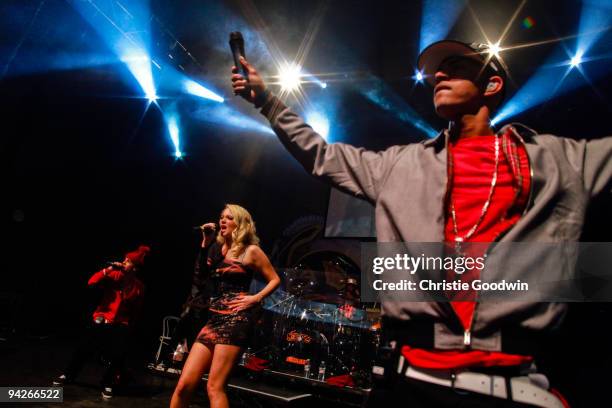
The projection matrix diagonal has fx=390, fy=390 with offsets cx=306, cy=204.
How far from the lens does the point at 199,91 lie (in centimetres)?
895

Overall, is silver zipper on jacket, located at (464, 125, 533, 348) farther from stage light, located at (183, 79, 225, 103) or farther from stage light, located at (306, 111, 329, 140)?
stage light, located at (183, 79, 225, 103)

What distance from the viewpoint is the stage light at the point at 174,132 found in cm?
991

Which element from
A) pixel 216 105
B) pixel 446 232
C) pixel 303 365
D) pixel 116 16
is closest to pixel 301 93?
pixel 216 105

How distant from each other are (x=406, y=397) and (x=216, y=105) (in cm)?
920

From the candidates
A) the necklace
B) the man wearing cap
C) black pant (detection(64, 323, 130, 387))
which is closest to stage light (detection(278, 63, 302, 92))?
black pant (detection(64, 323, 130, 387))

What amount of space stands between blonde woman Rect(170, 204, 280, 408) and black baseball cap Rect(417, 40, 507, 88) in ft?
8.81

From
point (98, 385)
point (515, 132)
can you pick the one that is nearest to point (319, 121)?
point (98, 385)

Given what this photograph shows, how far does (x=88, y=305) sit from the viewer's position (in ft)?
36.0

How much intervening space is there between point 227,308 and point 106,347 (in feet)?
11.4

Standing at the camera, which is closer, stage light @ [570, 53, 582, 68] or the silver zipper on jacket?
the silver zipper on jacket

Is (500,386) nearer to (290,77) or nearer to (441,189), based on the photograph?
(441,189)

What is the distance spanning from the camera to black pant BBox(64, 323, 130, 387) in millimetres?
5594

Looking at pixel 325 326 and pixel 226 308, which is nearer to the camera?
pixel 226 308

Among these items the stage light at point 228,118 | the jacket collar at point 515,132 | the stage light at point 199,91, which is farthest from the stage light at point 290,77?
the jacket collar at point 515,132
